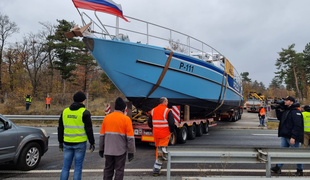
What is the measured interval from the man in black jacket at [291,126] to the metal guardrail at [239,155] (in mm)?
779

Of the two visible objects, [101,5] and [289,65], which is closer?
[101,5]

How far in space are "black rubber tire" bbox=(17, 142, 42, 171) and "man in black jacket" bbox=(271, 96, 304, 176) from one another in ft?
16.1

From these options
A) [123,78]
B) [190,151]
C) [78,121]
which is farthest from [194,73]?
[78,121]

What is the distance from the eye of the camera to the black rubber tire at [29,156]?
421cm

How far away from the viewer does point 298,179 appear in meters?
→ 2.87

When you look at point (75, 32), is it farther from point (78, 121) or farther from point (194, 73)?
point (194, 73)

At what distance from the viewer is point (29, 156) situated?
4363 mm

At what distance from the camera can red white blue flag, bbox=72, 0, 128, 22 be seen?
5.88 metres

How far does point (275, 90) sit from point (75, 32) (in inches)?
3479

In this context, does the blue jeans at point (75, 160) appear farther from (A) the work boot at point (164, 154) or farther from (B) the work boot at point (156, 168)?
(B) the work boot at point (156, 168)

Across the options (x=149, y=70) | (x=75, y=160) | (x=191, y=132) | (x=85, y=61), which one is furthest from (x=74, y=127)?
(x=85, y=61)

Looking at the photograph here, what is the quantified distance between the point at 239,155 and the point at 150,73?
421 cm

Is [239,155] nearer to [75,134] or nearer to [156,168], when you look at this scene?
[156,168]

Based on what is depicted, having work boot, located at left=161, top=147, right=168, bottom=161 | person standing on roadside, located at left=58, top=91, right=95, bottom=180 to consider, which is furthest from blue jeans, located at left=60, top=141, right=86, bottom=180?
work boot, located at left=161, top=147, right=168, bottom=161
